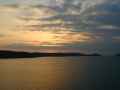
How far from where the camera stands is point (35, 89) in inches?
2195

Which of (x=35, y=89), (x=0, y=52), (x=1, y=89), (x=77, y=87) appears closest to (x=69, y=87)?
(x=77, y=87)

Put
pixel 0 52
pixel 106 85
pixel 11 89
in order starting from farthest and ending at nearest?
pixel 0 52 < pixel 106 85 < pixel 11 89

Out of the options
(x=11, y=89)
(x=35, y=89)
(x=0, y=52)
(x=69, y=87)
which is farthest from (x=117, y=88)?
(x=0, y=52)

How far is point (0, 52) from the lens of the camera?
176000 mm

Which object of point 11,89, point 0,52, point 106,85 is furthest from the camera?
point 0,52

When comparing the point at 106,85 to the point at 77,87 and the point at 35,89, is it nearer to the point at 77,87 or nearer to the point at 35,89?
the point at 77,87

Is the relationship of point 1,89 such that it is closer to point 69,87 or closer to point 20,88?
point 20,88

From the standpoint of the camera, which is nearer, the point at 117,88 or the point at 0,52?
the point at 117,88

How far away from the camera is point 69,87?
191 feet

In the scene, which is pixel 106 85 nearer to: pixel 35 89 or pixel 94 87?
pixel 94 87

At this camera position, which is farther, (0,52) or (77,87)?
(0,52)

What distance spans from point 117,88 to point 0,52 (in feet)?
411

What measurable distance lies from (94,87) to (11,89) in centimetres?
1260

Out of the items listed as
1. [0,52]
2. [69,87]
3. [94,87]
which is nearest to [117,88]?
[94,87]
